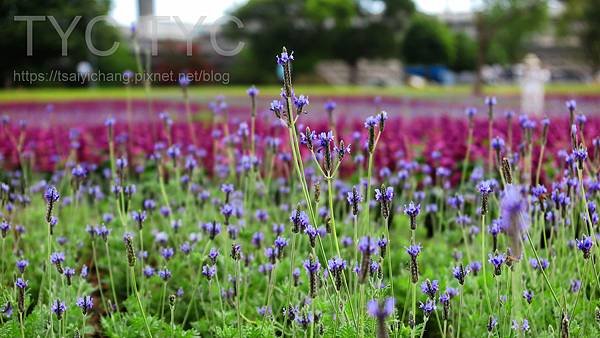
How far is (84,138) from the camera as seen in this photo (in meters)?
5.63

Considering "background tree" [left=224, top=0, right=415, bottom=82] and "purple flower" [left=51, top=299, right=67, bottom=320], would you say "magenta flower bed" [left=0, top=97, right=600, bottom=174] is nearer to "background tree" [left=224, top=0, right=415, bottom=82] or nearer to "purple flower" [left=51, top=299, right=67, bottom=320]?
"purple flower" [left=51, top=299, right=67, bottom=320]

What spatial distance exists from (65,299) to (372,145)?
119 cm

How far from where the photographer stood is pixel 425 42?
1854 inches

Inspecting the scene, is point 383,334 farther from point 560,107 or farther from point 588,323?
point 560,107

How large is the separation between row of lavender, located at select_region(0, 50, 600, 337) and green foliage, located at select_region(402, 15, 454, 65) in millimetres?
42539

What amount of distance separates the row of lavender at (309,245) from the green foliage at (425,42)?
42.5m

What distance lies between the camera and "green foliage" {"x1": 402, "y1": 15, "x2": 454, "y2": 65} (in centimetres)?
4691

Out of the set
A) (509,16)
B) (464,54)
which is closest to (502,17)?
(509,16)

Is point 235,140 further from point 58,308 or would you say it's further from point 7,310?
point 58,308

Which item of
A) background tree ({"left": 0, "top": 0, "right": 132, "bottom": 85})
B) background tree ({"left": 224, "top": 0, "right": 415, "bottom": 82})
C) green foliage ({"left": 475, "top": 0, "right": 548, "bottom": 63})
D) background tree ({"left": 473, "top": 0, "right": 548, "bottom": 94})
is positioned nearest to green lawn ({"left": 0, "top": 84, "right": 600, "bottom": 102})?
background tree ({"left": 0, "top": 0, "right": 132, "bottom": 85})

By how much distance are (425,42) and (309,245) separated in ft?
149

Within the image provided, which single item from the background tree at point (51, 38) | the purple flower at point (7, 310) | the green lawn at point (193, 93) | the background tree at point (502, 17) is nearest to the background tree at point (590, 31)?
the background tree at point (502, 17)

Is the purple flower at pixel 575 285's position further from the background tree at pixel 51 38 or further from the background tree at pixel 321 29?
the background tree at pixel 321 29

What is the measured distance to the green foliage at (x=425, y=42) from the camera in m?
46.9
